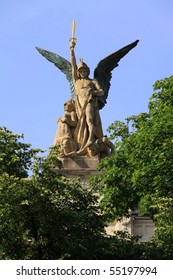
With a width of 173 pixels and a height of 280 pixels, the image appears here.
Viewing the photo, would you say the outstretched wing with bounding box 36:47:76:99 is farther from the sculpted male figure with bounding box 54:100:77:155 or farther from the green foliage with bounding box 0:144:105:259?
the green foliage with bounding box 0:144:105:259

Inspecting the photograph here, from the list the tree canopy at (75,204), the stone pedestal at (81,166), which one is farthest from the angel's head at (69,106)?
the tree canopy at (75,204)

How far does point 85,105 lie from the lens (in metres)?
48.2

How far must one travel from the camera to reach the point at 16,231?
104 ft

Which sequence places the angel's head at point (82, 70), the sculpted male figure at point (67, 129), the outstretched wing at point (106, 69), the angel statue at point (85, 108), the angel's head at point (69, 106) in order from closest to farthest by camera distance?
the sculpted male figure at point (67, 129) < the angel statue at point (85, 108) < the angel's head at point (69, 106) < the angel's head at point (82, 70) < the outstretched wing at point (106, 69)

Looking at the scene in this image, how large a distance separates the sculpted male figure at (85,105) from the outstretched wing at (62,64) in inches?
33.4

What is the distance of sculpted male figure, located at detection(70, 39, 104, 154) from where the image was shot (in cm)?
4750

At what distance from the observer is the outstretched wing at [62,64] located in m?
49.9

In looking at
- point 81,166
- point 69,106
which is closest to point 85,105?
point 69,106

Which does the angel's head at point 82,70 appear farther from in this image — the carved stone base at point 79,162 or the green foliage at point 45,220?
the green foliage at point 45,220

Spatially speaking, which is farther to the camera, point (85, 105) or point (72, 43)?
point (72, 43)

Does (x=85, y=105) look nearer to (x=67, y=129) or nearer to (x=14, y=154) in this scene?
(x=67, y=129)

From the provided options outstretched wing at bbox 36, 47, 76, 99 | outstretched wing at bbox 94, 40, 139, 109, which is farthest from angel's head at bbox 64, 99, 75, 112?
outstretched wing at bbox 94, 40, 139, 109

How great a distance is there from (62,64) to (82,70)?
8.86 ft
